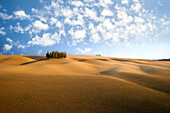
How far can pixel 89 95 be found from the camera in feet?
17.1

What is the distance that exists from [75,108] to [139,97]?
309 cm

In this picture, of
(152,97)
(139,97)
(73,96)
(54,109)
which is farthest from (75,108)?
(152,97)

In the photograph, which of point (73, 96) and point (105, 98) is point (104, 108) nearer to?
point (105, 98)

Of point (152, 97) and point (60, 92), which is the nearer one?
point (152, 97)

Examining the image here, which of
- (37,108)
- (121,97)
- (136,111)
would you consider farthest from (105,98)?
(37,108)

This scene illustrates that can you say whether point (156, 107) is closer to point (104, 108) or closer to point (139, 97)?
point (139, 97)

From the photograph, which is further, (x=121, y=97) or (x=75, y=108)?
(x=121, y=97)

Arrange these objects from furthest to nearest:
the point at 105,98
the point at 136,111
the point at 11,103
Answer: the point at 105,98 < the point at 11,103 < the point at 136,111

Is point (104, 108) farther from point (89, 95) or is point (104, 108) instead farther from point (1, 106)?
point (1, 106)

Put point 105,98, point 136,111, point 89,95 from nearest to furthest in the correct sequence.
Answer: point 136,111
point 105,98
point 89,95

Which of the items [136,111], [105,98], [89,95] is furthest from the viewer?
[89,95]

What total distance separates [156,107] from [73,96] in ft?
11.3

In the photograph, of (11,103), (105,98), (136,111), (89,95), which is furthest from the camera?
(89,95)

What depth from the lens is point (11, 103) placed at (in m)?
4.23
